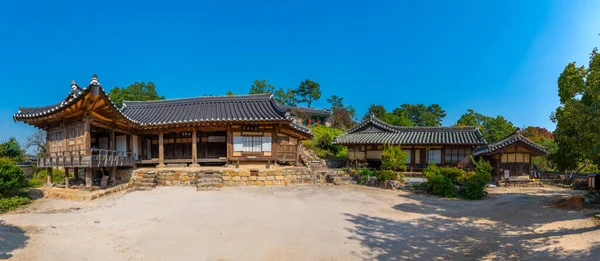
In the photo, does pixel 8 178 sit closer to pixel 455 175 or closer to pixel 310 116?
pixel 455 175

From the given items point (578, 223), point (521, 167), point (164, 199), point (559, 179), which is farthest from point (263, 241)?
point (559, 179)

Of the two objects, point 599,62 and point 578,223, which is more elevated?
point 599,62

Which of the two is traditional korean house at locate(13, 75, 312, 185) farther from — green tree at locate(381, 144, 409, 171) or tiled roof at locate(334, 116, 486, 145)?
tiled roof at locate(334, 116, 486, 145)

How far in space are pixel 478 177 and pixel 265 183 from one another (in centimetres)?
1243

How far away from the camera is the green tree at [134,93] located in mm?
37444

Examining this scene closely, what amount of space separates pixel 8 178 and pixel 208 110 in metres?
12.1

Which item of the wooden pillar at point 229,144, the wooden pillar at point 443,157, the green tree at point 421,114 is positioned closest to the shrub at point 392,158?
the wooden pillar at point 443,157

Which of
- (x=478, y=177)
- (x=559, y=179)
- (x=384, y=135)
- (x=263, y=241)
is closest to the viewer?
(x=263, y=241)

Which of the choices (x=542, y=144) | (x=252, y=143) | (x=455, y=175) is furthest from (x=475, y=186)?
(x=542, y=144)

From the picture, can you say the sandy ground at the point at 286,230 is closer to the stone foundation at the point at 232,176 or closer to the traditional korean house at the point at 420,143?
the stone foundation at the point at 232,176

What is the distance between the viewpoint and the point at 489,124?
46.9 m

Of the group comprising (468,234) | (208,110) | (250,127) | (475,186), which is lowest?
(468,234)

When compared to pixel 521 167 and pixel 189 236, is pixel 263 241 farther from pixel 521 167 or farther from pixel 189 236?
pixel 521 167

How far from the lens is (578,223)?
370 inches
